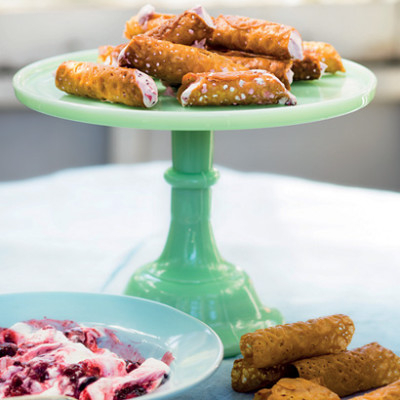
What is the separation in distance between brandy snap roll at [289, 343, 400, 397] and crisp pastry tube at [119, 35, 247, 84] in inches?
15.1

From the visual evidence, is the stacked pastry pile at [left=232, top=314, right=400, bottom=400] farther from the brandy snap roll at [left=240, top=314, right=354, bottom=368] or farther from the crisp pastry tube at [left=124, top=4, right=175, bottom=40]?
the crisp pastry tube at [left=124, top=4, right=175, bottom=40]

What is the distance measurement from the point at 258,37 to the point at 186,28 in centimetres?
10

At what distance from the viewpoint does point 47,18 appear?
2400 millimetres

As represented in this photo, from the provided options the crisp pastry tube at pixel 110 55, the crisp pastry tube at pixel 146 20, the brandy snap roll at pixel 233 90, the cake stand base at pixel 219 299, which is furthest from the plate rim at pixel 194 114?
the cake stand base at pixel 219 299

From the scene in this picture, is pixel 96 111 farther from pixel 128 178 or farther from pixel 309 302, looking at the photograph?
pixel 128 178

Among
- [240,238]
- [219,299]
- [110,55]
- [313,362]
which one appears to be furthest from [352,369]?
[240,238]

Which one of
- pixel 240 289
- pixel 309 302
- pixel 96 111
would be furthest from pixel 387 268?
pixel 96 111

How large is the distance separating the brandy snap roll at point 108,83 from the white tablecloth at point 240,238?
37 centimetres

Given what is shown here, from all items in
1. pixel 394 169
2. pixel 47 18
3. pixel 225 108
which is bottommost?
pixel 394 169

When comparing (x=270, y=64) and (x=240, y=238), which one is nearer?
(x=270, y=64)

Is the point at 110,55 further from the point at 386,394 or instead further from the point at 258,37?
the point at 386,394

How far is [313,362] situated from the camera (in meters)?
0.96

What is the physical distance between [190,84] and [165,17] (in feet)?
0.80

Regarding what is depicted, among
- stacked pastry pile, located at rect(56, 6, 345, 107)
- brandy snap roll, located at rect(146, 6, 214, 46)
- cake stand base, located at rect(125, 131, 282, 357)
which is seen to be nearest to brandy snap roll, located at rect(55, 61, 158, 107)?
stacked pastry pile, located at rect(56, 6, 345, 107)
